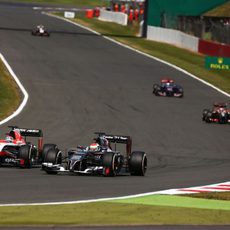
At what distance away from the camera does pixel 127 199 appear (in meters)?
17.1

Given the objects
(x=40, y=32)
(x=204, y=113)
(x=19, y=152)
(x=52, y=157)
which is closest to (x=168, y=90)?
(x=204, y=113)

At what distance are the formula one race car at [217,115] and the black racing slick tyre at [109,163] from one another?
1617cm

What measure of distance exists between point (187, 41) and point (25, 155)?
148 feet

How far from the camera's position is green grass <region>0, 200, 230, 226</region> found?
45.8ft

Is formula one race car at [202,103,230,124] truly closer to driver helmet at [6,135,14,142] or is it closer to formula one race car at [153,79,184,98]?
formula one race car at [153,79,184,98]

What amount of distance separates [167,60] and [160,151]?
31518mm

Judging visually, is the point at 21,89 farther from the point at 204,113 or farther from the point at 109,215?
the point at 109,215

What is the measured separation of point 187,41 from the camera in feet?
220

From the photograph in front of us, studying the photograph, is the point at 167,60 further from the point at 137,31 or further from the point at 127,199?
the point at 127,199

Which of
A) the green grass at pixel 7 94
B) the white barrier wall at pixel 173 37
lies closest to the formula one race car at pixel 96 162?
the green grass at pixel 7 94

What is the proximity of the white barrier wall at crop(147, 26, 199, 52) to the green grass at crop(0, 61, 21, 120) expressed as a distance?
20.3 metres

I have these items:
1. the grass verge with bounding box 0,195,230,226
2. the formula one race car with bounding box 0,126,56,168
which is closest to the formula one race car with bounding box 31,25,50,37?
the formula one race car with bounding box 0,126,56,168

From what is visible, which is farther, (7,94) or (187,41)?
(187,41)

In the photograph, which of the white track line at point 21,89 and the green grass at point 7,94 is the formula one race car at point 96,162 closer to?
the white track line at point 21,89
